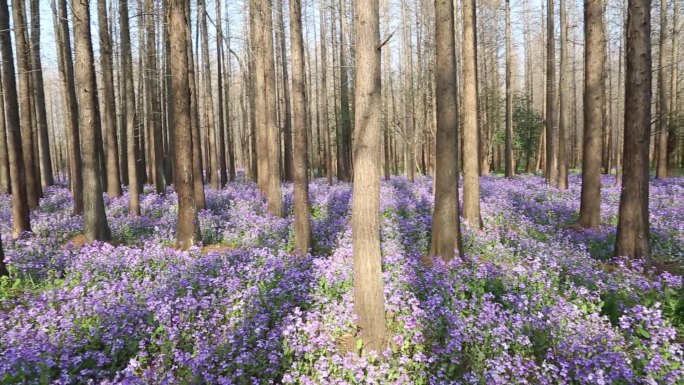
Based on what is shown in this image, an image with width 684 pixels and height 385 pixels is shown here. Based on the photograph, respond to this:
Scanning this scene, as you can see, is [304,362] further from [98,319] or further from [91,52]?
[91,52]

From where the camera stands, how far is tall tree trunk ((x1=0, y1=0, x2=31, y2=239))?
34.8 ft

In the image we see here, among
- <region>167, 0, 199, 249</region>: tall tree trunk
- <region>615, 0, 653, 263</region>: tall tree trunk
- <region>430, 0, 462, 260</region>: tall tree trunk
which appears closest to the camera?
<region>615, 0, 653, 263</region>: tall tree trunk

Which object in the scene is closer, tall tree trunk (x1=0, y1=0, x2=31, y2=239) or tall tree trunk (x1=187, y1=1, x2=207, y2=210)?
tall tree trunk (x1=0, y1=0, x2=31, y2=239)

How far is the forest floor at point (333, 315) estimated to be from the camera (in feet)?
14.5

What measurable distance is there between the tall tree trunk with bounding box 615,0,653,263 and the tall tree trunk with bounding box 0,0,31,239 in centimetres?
1414

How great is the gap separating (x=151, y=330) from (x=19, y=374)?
1.37m

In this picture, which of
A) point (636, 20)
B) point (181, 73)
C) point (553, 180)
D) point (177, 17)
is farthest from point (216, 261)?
point (553, 180)

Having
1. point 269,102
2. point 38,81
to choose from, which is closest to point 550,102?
point 269,102

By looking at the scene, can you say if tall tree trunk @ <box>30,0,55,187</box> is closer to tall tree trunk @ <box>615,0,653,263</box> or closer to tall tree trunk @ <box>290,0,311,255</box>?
tall tree trunk @ <box>290,0,311,255</box>

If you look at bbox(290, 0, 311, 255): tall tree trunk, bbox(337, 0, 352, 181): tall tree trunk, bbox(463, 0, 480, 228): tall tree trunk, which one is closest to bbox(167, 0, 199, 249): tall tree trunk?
bbox(290, 0, 311, 255): tall tree trunk

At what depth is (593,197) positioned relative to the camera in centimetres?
1112

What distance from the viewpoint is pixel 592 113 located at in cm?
1158

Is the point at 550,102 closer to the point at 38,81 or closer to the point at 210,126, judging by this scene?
the point at 210,126

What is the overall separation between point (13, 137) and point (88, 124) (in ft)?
9.06
